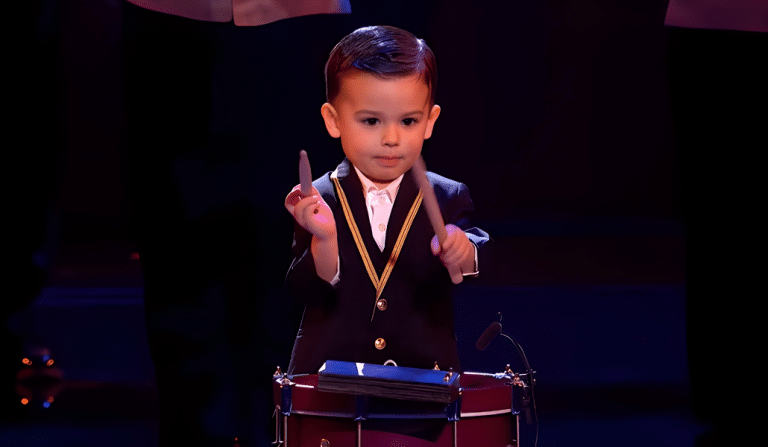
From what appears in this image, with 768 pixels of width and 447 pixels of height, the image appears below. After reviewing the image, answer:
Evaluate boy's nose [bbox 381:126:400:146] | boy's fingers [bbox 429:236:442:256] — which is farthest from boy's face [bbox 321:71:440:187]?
boy's fingers [bbox 429:236:442:256]

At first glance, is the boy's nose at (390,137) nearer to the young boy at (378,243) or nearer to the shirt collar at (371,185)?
the young boy at (378,243)

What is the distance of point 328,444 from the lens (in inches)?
70.1

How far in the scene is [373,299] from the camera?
2.06m

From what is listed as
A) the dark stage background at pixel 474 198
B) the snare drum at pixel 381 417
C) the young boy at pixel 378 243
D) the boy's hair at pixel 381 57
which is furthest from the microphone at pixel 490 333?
the boy's hair at pixel 381 57

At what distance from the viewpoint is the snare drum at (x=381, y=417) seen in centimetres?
174

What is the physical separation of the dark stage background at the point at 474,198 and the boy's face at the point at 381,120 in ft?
2.39

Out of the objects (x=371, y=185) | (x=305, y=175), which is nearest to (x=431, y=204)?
(x=371, y=185)

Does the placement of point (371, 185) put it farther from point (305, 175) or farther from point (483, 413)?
point (483, 413)

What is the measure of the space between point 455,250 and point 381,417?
51 cm

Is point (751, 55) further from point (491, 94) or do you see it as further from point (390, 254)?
point (390, 254)

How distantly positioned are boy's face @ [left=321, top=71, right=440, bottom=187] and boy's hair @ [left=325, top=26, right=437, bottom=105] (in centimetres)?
2

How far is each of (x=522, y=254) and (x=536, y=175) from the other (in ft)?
1.12

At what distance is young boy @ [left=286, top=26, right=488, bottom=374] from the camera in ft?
6.64

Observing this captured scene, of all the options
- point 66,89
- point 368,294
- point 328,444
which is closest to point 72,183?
point 66,89
